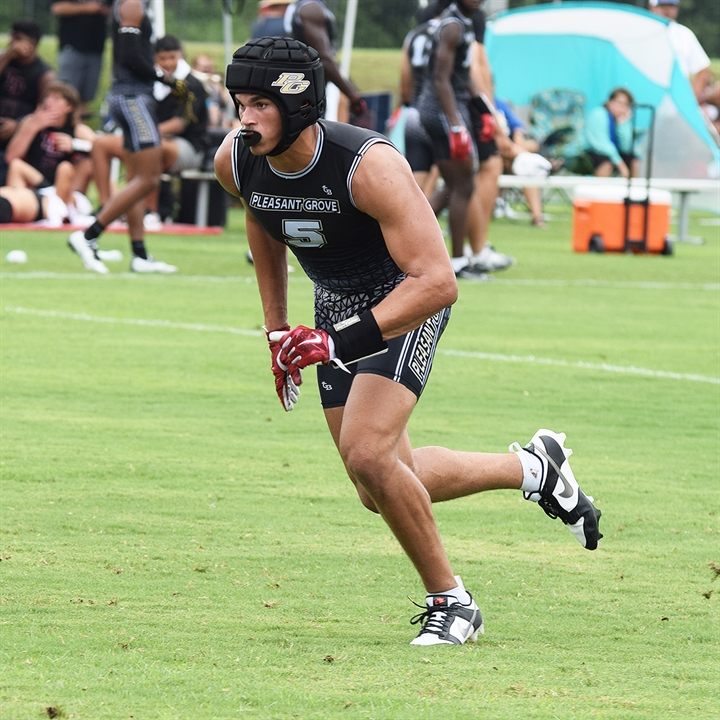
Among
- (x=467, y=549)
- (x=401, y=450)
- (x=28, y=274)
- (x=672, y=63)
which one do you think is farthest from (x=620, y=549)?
(x=672, y=63)

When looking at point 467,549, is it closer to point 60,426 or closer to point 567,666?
point 567,666

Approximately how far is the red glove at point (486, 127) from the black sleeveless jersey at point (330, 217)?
874 cm

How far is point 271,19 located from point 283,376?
1219cm

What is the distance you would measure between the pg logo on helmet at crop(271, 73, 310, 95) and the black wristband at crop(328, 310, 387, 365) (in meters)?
0.70

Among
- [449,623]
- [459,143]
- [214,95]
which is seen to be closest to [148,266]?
[459,143]

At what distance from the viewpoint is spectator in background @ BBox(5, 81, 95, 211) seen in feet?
57.3

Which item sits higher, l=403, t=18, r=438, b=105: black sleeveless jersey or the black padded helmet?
the black padded helmet

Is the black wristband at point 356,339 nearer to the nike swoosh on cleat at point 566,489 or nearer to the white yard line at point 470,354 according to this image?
the nike swoosh on cleat at point 566,489

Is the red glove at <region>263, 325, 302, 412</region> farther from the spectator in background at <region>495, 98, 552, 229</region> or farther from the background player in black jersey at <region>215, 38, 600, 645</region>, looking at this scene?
the spectator in background at <region>495, 98, 552, 229</region>

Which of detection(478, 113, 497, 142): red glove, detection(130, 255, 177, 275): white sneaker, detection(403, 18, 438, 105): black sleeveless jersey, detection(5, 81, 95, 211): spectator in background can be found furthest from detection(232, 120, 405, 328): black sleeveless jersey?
detection(5, 81, 95, 211): spectator in background

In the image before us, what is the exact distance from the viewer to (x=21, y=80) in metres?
18.1

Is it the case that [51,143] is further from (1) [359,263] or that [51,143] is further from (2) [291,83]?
(2) [291,83]

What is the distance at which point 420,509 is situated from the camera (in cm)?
442

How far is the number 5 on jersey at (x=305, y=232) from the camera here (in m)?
4.57
